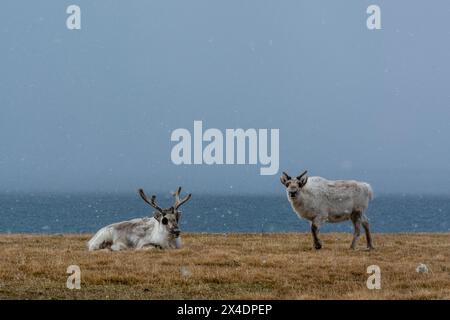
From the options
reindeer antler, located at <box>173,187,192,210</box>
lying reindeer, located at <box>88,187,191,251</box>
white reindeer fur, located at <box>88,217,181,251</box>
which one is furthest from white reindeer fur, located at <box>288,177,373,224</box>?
white reindeer fur, located at <box>88,217,181,251</box>

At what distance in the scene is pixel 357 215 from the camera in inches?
899

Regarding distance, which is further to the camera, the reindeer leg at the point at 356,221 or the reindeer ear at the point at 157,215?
the reindeer leg at the point at 356,221

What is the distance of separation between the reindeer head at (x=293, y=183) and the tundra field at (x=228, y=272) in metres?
1.65

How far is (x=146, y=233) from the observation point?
71.6ft

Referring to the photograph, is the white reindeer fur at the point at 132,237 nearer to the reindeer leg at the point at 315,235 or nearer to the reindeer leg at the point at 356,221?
the reindeer leg at the point at 315,235

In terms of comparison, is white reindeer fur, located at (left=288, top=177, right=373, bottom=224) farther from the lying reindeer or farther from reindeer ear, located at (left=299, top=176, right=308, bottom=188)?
the lying reindeer

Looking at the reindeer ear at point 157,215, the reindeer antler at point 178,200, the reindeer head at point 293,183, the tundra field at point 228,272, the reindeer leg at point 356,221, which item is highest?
the reindeer head at point 293,183

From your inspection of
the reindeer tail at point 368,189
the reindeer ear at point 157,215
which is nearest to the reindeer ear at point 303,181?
the reindeer tail at point 368,189

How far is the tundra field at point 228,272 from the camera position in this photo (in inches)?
579

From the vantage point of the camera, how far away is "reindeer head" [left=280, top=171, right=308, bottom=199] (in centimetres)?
2200
